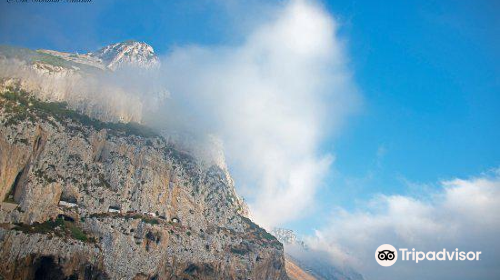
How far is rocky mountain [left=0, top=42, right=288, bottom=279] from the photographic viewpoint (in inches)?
4673

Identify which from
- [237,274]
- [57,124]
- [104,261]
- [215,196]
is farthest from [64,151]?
[237,274]

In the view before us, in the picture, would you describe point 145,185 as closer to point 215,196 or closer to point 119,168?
point 119,168

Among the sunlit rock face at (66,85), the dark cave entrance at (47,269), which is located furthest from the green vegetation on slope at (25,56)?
the dark cave entrance at (47,269)

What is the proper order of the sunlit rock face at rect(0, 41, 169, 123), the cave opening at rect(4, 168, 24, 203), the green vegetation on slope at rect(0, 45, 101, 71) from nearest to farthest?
the cave opening at rect(4, 168, 24, 203), the sunlit rock face at rect(0, 41, 169, 123), the green vegetation on slope at rect(0, 45, 101, 71)

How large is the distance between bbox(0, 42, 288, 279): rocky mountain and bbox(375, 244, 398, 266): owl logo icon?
8442cm

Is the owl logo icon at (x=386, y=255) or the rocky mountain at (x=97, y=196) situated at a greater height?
the rocky mountain at (x=97, y=196)

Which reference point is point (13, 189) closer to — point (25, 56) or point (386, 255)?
point (25, 56)

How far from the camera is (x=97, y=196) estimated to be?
14125 cm

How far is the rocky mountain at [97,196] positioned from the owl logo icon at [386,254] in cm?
8442

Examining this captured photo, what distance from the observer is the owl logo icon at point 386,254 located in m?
78.1

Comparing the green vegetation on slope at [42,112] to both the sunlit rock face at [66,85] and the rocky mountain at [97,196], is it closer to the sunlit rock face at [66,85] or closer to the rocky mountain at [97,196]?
the rocky mountain at [97,196]

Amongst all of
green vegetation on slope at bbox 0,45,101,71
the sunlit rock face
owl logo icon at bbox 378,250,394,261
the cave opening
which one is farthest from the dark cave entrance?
owl logo icon at bbox 378,250,394,261

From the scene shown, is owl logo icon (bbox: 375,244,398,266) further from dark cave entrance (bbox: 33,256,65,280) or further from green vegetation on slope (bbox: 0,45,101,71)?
green vegetation on slope (bbox: 0,45,101,71)

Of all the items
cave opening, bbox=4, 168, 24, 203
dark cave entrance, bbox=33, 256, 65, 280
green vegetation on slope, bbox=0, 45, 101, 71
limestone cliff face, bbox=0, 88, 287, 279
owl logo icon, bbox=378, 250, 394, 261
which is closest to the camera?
owl logo icon, bbox=378, 250, 394, 261
